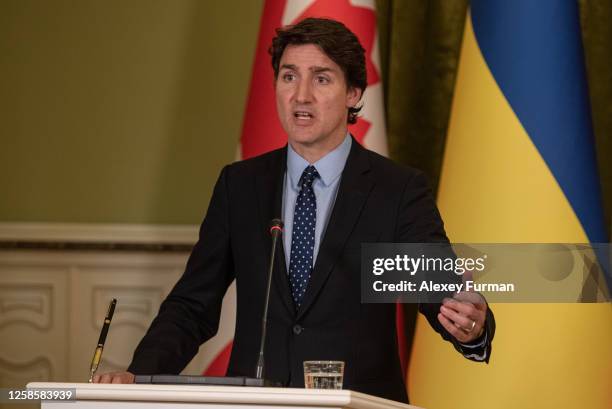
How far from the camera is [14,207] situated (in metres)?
4.06

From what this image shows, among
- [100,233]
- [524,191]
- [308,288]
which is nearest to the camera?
[308,288]

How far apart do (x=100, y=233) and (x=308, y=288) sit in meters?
1.85

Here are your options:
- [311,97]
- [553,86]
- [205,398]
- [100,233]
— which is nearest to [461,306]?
[205,398]

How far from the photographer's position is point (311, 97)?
2457 mm

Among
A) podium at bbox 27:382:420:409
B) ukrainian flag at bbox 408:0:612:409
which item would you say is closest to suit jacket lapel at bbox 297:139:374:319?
podium at bbox 27:382:420:409

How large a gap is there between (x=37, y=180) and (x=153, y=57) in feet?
2.14

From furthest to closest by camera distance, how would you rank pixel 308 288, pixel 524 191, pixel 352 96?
pixel 524 191 → pixel 352 96 → pixel 308 288

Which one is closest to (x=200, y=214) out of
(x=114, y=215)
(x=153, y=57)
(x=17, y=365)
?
(x=114, y=215)

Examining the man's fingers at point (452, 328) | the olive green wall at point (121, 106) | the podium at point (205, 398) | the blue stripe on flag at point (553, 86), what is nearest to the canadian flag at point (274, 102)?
the blue stripe on flag at point (553, 86)

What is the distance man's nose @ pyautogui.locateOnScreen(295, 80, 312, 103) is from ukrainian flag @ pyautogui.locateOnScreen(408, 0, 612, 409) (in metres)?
0.97

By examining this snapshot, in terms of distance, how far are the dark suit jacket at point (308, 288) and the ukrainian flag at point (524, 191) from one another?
0.78 metres

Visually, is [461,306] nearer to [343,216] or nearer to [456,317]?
[456,317]

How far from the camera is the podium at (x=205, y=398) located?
1.66m

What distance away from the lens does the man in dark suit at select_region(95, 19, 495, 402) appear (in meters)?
2.34
